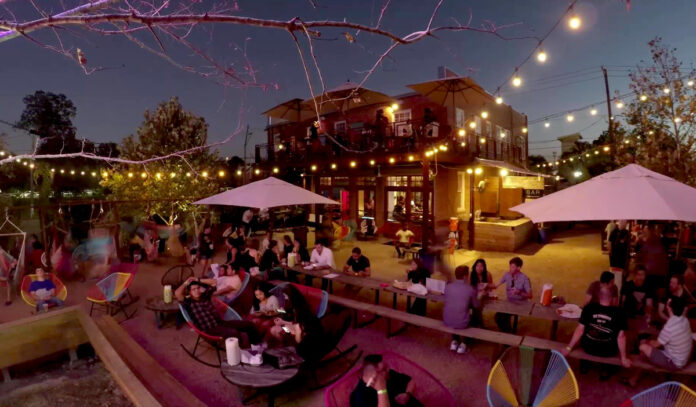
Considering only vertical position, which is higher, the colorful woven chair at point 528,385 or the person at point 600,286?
the person at point 600,286

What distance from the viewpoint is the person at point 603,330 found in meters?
4.16

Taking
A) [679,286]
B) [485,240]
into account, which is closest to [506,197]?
[485,240]

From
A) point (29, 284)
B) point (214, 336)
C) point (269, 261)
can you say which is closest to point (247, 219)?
point (269, 261)

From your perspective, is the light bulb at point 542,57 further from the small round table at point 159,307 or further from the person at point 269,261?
the small round table at point 159,307

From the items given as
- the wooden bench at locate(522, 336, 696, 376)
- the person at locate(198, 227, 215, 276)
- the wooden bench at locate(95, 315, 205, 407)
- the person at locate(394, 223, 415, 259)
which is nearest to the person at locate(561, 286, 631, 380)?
the wooden bench at locate(522, 336, 696, 376)

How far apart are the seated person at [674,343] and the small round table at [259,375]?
4022mm

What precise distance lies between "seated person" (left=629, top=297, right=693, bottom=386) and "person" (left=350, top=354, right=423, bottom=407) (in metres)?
2.82

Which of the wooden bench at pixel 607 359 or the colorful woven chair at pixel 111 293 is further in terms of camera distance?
the colorful woven chair at pixel 111 293

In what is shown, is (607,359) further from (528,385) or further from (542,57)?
Answer: (542,57)

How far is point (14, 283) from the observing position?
860 cm

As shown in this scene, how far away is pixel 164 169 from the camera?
12758mm

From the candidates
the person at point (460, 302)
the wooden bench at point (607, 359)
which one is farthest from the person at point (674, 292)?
the person at point (460, 302)

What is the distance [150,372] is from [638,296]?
23.1ft

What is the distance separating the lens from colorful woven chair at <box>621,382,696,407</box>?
10.1ft
